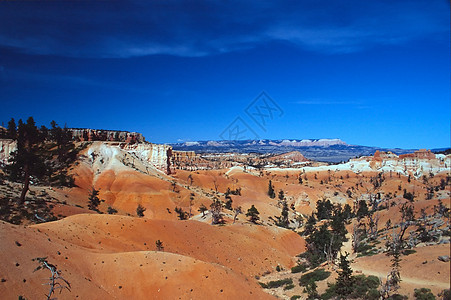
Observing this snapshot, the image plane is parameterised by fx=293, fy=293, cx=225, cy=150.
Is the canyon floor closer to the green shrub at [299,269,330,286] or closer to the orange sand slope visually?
the orange sand slope

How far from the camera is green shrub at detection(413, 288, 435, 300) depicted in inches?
689

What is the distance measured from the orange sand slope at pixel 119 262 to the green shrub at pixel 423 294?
9760mm

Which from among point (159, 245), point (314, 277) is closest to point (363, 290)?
point (314, 277)

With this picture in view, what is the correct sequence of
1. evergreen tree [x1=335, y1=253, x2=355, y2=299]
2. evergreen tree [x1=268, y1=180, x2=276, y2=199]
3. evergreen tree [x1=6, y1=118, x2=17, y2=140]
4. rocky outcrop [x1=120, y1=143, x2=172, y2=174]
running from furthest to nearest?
1. evergreen tree [x1=268, y1=180, x2=276, y2=199]
2. rocky outcrop [x1=120, y1=143, x2=172, y2=174]
3. evergreen tree [x1=6, y1=118, x2=17, y2=140]
4. evergreen tree [x1=335, y1=253, x2=355, y2=299]

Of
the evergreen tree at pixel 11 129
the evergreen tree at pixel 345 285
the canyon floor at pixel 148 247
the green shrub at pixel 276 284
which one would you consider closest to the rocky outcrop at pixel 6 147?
the evergreen tree at pixel 11 129

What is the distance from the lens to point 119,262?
Answer: 63.7ft

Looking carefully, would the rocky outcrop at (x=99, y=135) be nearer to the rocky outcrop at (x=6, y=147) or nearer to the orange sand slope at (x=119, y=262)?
the rocky outcrop at (x=6, y=147)

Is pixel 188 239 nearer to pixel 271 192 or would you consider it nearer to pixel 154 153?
pixel 154 153

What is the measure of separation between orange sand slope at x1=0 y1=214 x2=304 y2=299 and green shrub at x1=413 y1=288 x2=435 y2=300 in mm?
9760

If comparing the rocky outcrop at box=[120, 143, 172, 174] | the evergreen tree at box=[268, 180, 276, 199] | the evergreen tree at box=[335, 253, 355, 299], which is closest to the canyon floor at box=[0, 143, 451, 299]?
the evergreen tree at box=[335, 253, 355, 299]

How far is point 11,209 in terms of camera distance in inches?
1287

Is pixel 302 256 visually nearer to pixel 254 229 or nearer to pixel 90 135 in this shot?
pixel 254 229

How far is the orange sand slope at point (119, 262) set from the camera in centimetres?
1479

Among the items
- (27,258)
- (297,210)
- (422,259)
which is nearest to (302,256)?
(422,259)
